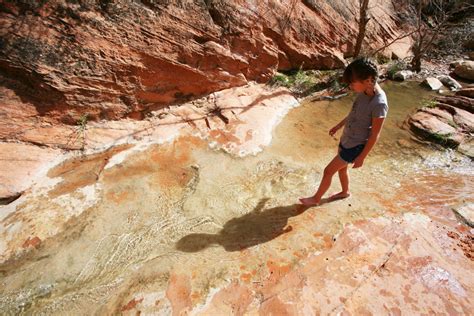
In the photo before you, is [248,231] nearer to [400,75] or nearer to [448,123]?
[448,123]

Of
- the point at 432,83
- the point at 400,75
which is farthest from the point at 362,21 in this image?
the point at 432,83

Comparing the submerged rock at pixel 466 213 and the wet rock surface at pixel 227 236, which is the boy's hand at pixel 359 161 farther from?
the submerged rock at pixel 466 213

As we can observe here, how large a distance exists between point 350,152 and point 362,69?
0.75 meters

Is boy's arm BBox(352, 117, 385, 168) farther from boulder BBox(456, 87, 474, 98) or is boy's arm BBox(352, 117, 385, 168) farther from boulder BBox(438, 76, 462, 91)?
boulder BBox(438, 76, 462, 91)

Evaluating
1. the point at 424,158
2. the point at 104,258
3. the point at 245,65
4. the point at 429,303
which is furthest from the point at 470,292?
the point at 245,65

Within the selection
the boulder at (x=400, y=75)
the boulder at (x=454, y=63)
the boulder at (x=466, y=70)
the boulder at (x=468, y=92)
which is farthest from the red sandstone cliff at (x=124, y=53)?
the boulder at (x=454, y=63)

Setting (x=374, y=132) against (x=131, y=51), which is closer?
(x=374, y=132)

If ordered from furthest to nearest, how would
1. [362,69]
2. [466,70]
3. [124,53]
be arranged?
1. [466,70]
2. [124,53]
3. [362,69]

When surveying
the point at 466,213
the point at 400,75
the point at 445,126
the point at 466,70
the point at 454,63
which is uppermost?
the point at 454,63

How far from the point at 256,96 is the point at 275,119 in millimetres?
659

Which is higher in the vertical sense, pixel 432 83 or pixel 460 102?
pixel 432 83

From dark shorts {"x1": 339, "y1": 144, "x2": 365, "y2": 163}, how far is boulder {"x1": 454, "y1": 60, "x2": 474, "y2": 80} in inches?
266

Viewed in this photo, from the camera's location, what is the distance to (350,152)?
2.58m

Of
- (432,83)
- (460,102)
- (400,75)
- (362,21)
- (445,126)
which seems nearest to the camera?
(445,126)
